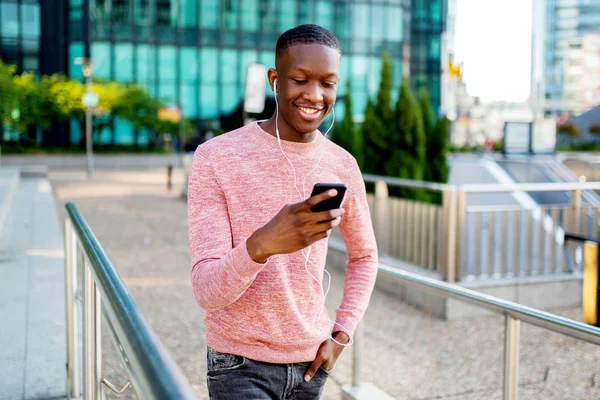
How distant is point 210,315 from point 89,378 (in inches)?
46.2

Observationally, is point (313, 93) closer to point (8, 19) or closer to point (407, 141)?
point (407, 141)

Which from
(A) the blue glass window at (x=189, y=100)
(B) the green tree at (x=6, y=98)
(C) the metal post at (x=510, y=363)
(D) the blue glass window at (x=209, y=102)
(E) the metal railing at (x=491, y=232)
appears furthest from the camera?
(D) the blue glass window at (x=209, y=102)

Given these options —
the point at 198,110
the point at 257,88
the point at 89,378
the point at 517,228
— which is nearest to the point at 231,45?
the point at 198,110

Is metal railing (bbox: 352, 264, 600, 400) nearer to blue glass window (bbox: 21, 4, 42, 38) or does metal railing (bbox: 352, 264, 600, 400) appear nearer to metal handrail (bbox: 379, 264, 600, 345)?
metal handrail (bbox: 379, 264, 600, 345)

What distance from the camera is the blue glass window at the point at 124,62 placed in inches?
1799

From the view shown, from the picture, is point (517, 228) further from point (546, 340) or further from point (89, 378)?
point (89, 378)

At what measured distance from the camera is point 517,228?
7.83 meters

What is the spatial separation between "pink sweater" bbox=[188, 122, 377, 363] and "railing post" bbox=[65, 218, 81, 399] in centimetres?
220

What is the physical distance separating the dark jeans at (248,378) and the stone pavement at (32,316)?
93.2 inches

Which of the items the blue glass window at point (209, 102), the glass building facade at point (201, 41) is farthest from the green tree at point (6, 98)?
the blue glass window at point (209, 102)

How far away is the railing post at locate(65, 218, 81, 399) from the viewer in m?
3.88

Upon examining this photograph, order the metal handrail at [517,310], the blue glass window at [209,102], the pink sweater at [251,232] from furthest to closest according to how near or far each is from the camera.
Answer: the blue glass window at [209,102], the metal handrail at [517,310], the pink sweater at [251,232]

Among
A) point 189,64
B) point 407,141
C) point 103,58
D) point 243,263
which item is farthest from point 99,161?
point 243,263

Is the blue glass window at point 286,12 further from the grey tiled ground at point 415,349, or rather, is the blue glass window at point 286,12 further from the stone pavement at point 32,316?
the grey tiled ground at point 415,349
